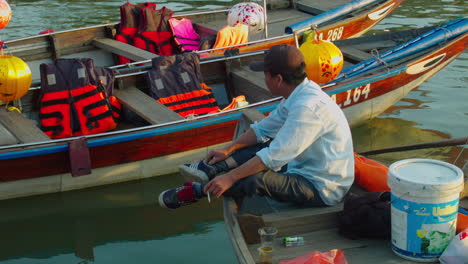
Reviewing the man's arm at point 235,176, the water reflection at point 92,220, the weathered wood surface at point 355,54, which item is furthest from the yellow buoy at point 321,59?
the man's arm at point 235,176

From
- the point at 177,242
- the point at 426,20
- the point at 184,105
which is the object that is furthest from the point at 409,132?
the point at 426,20

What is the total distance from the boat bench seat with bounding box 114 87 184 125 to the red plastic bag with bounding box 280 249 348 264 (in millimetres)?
3019

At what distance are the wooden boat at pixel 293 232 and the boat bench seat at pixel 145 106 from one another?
2.28 m

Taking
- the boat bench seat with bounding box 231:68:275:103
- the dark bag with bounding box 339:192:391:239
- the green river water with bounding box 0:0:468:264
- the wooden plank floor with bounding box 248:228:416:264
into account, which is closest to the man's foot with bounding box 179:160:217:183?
the wooden plank floor with bounding box 248:228:416:264

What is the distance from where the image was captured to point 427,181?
3.06 m

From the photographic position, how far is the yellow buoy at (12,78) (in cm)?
571

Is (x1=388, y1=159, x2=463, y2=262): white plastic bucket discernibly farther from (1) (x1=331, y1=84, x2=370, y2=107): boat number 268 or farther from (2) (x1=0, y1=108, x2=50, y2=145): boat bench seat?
(1) (x1=331, y1=84, x2=370, y2=107): boat number 268

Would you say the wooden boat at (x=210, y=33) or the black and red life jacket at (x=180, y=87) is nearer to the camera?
the black and red life jacket at (x=180, y=87)

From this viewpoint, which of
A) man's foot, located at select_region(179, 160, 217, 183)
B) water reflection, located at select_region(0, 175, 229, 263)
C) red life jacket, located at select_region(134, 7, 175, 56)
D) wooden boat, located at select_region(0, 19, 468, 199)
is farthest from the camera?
red life jacket, located at select_region(134, 7, 175, 56)

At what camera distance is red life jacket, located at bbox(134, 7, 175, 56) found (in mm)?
8367

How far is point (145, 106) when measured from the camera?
6.28 meters

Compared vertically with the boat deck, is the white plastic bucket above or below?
above

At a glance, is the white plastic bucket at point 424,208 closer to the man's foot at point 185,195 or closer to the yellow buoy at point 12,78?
the man's foot at point 185,195

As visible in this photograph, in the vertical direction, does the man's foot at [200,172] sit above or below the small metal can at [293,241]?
above
